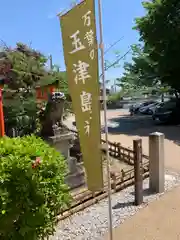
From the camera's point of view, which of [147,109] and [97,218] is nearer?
[97,218]

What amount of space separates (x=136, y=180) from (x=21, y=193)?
11.2ft

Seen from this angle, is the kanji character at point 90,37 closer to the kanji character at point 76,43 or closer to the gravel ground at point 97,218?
the kanji character at point 76,43

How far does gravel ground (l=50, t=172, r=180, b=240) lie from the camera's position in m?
5.47

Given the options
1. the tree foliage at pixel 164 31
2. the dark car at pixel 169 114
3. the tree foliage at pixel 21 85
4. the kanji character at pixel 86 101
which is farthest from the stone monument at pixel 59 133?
the dark car at pixel 169 114

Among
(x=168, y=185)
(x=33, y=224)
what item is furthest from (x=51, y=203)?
(x=168, y=185)

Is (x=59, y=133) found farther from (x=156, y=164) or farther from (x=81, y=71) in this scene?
(x=81, y=71)

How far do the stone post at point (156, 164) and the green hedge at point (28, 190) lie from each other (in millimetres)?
3644

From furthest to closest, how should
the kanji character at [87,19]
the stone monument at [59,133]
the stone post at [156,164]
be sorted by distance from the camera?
the stone monument at [59,133] → the stone post at [156,164] → the kanji character at [87,19]

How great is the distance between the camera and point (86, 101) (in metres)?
4.32

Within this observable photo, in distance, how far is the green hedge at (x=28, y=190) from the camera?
12.3ft

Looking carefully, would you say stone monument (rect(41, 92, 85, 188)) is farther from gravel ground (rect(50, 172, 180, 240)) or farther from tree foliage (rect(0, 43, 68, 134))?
tree foliage (rect(0, 43, 68, 134))

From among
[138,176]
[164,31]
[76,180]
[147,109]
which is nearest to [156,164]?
[138,176]

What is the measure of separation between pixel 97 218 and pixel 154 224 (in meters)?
1.11

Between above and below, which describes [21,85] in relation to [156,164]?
above
